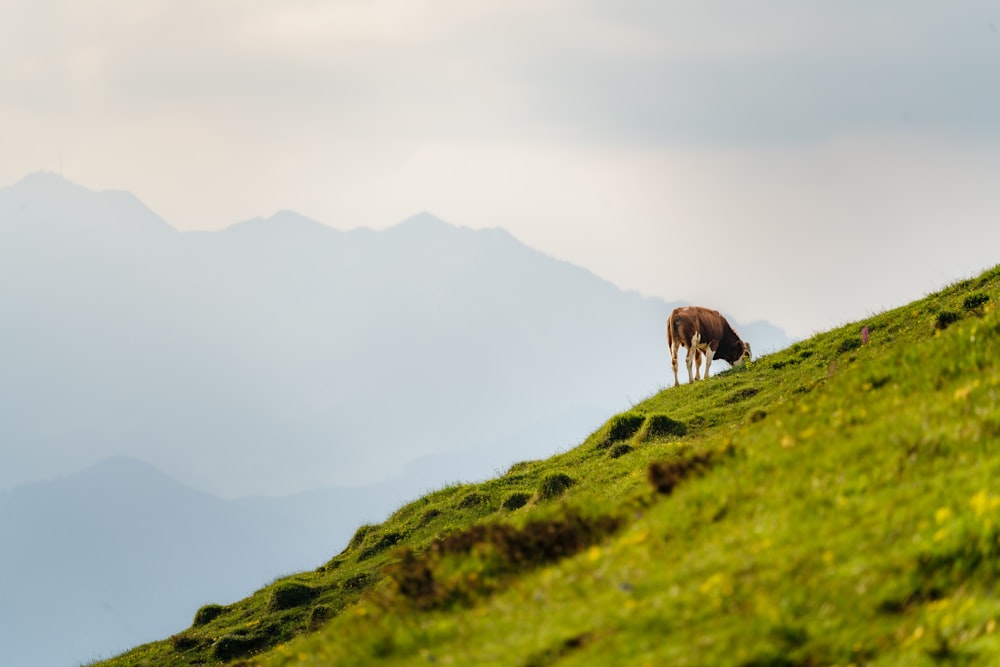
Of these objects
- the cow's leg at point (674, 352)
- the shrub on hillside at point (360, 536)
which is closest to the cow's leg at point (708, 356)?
the cow's leg at point (674, 352)

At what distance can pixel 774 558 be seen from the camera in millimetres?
11719

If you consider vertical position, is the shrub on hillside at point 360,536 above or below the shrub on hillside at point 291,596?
above

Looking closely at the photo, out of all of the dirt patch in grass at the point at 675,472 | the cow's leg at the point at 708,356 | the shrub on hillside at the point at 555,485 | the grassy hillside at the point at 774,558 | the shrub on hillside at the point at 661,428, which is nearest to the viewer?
the grassy hillside at the point at 774,558

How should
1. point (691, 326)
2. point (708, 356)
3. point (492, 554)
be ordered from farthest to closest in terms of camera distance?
point (691, 326)
point (708, 356)
point (492, 554)

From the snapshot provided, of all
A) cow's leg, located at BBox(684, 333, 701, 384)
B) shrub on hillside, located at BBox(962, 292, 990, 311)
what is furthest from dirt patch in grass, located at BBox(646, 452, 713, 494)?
cow's leg, located at BBox(684, 333, 701, 384)

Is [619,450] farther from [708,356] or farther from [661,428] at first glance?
[708,356]

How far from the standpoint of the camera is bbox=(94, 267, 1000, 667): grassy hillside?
34.8 feet

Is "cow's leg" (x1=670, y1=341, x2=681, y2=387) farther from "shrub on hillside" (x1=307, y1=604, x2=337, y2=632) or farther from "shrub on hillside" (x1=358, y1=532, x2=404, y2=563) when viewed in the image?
"shrub on hillside" (x1=307, y1=604, x2=337, y2=632)

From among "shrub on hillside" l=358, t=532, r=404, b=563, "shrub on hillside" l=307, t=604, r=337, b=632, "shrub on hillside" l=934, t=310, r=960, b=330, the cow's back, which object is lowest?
"shrub on hillside" l=307, t=604, r=337, b=632

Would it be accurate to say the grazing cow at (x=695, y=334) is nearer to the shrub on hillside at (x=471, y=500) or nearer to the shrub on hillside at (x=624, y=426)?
the shrub on hillside at (x=624, y=426)

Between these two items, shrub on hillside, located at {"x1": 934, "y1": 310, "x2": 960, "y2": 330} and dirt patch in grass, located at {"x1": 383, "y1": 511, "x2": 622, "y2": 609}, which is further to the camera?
shrub on hillside, located at {"x1": 934, "y1": 310, "x2": 960, "y2": 330}

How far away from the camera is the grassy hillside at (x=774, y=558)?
417 inches

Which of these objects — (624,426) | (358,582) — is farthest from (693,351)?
(358,582)

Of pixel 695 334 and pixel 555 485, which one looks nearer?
pixel 555 485
